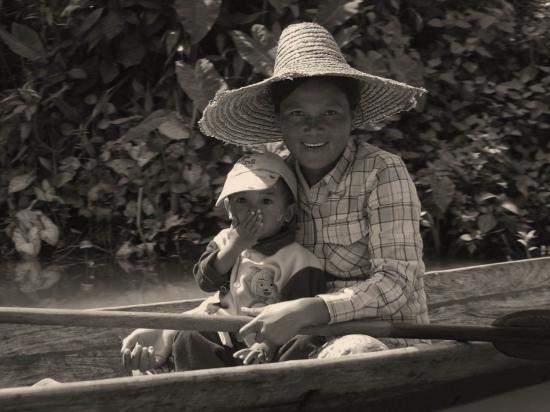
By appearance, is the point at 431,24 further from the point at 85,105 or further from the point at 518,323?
the point at 518,323

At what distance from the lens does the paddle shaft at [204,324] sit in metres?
2.20

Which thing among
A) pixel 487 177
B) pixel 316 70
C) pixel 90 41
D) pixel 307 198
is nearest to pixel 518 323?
pixel 307 198

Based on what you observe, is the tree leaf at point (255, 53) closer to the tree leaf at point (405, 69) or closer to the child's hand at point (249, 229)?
the tree leaf at point (405, 69)

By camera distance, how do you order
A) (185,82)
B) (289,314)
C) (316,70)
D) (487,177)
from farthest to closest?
(487,177), (185,82), (316,70), (289,314)

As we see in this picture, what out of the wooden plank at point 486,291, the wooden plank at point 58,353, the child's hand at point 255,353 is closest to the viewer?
the child's hand at point 255,353

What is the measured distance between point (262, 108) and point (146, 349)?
84 centimetres

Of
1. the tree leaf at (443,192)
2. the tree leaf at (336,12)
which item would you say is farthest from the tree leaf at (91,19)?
the tree leaf at (443,192)

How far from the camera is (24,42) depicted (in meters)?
4.79

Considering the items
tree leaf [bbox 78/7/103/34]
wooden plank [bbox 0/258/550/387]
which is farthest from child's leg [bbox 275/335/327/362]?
tree leaf [bbox 78/7/103/34]

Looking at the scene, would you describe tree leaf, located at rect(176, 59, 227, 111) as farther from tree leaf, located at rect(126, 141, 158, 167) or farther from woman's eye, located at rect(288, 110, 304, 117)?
woman's eye, located at rect(288, 110, 304, 117)

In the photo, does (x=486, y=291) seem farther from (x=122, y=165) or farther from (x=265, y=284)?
(x=122, y=165)

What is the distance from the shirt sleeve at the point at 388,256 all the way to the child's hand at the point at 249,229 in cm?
25

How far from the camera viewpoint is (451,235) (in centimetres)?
495

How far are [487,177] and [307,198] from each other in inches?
94.8
